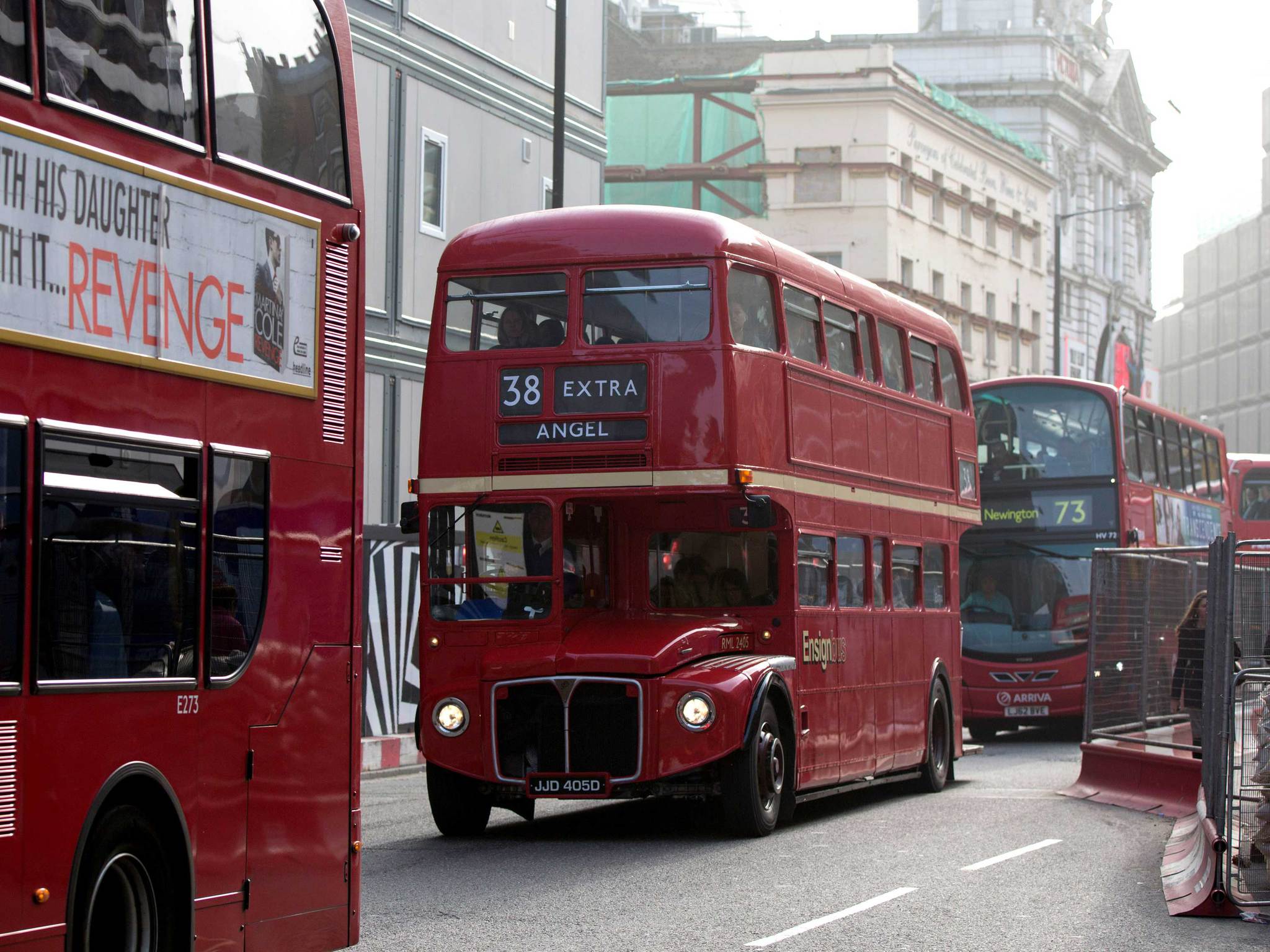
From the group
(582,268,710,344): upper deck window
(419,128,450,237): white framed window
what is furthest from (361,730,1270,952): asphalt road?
(419,128,450,237): white framed window

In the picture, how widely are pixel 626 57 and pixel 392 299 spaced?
153 feet

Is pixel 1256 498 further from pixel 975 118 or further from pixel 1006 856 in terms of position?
pixel 1006 856

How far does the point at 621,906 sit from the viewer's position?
1067 centimetres

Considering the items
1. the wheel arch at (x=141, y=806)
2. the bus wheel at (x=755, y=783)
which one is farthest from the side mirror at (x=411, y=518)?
the wheel arch at (x=141, y=806)

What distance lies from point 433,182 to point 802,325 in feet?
38.8

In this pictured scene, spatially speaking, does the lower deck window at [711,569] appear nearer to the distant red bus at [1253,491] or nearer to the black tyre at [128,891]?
the black tyre at [128,891]

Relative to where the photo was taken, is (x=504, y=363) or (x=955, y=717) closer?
(x=504, y=363)

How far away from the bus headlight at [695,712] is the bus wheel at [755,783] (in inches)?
14.6

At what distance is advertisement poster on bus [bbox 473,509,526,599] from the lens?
557 inches

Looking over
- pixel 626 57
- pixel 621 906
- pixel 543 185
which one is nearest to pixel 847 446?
pixel 621 906

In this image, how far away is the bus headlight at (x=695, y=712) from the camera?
13430 millimetres

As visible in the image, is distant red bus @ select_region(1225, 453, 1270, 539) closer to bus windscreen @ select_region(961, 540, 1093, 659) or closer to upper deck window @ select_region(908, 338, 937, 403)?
bus windscreen @ select_region(961, 540, 1093, 659)

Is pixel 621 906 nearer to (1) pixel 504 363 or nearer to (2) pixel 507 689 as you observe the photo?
(2) pixel 507 689

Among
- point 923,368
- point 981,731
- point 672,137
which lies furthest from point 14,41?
point 672,137
